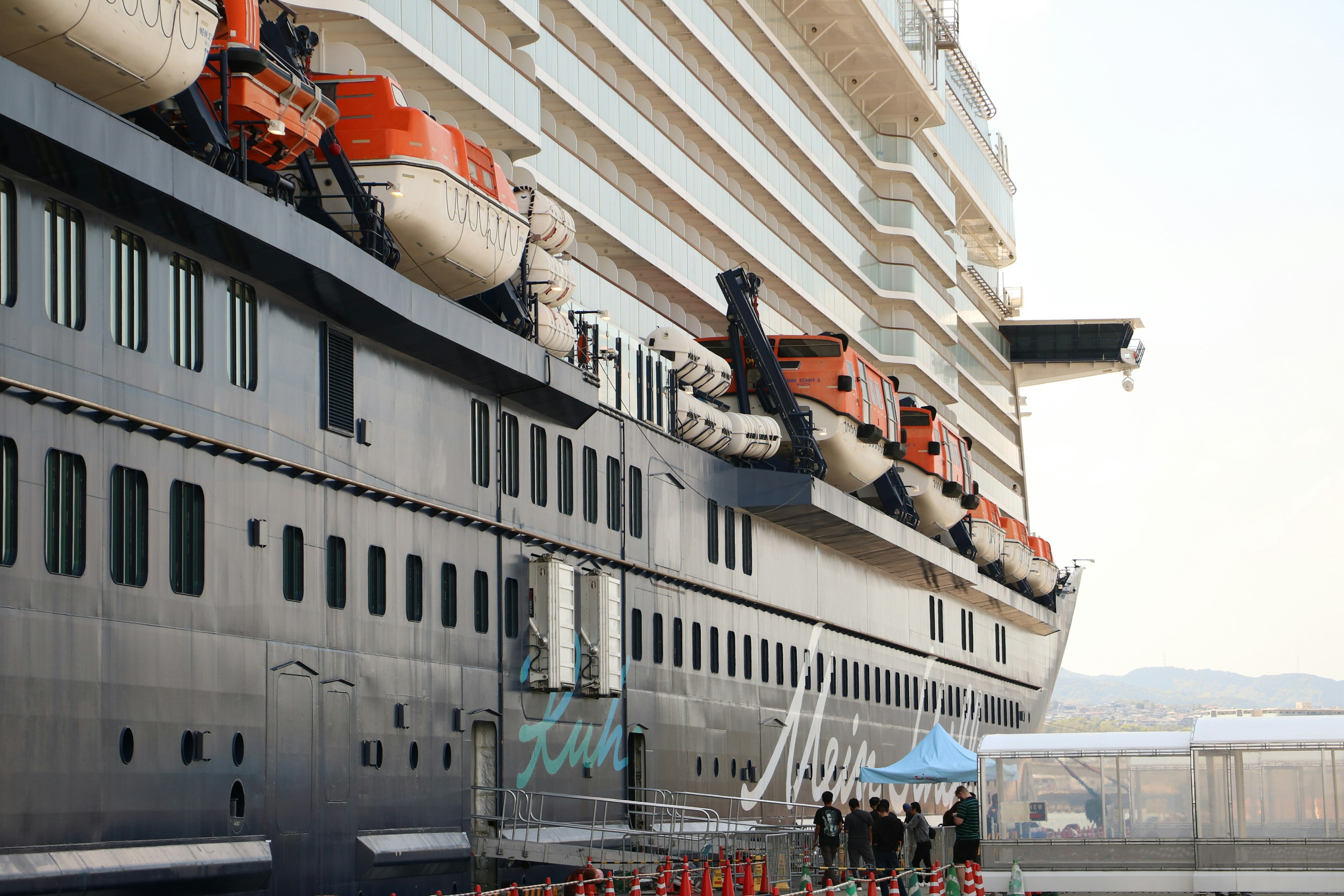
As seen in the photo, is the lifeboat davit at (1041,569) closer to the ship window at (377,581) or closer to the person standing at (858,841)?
the person standing at (858,841)

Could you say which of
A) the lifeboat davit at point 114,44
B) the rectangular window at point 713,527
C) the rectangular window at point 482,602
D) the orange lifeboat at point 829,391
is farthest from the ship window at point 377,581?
the orange lifeboat at point 829,391

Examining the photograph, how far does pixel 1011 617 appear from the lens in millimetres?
61094

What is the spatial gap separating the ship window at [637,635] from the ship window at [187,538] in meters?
11.9

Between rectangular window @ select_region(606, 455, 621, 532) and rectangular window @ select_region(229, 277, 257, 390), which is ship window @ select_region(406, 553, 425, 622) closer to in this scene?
rectangular window @ select_region(229, 277, 257, 390)

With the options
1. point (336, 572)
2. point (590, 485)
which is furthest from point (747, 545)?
point (336, 572)

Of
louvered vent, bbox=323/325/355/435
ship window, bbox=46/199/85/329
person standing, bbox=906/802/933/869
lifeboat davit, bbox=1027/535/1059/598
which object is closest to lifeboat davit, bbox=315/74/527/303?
louvered vent, bbox=323/325/355/435

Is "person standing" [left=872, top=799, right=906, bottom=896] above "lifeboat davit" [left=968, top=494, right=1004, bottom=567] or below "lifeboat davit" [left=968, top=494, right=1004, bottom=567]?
below

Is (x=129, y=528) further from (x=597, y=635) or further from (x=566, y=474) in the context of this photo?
(x=566, y=474)

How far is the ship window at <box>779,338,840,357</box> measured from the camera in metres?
37.2

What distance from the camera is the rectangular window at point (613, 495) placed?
2684 centimetres

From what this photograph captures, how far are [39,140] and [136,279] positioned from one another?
2240 millimetres

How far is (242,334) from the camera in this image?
17344 mm

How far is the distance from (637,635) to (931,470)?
67.2ft

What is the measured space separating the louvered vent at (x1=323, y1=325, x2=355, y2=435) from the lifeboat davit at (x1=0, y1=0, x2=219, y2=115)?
3.86m
